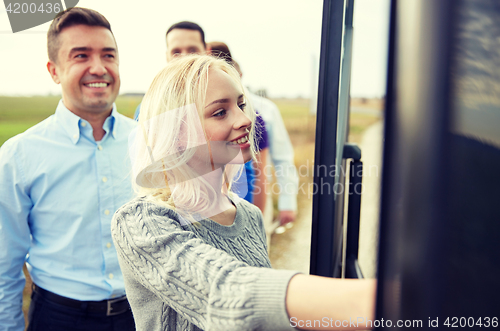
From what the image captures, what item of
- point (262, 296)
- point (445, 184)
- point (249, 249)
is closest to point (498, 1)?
point (445, 184)

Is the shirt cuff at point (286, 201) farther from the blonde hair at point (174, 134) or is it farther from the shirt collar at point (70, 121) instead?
the blonde hair at point (174, 134)

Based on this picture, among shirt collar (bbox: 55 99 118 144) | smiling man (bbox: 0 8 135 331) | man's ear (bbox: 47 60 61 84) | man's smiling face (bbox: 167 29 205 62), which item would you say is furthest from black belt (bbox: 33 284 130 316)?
man's smiling face (bbox: 167 29 205 62)

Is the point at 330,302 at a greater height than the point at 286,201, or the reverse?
the point at 330,302

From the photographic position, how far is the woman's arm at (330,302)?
0.50 metres

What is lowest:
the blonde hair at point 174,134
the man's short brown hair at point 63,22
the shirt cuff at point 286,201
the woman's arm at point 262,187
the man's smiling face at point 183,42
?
the shirt cuff at point 286,201

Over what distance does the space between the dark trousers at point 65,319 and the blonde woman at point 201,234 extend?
75 cm

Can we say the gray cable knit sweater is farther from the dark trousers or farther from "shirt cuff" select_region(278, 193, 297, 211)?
"shirt cuff" select_region(278, 193, 297, 211)

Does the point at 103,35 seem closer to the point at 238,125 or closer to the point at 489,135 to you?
the point at 238,125

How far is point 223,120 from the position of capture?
988mm

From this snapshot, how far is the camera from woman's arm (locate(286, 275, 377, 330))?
1.64ft

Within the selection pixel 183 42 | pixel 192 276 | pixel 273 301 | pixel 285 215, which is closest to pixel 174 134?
pixel 192 276

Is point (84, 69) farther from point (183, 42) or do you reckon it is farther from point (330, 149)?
point (330, 149)

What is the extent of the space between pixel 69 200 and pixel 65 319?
19.1 inches

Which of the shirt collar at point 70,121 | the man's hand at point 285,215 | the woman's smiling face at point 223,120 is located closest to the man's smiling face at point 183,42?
the shirt collar at point 70,121
